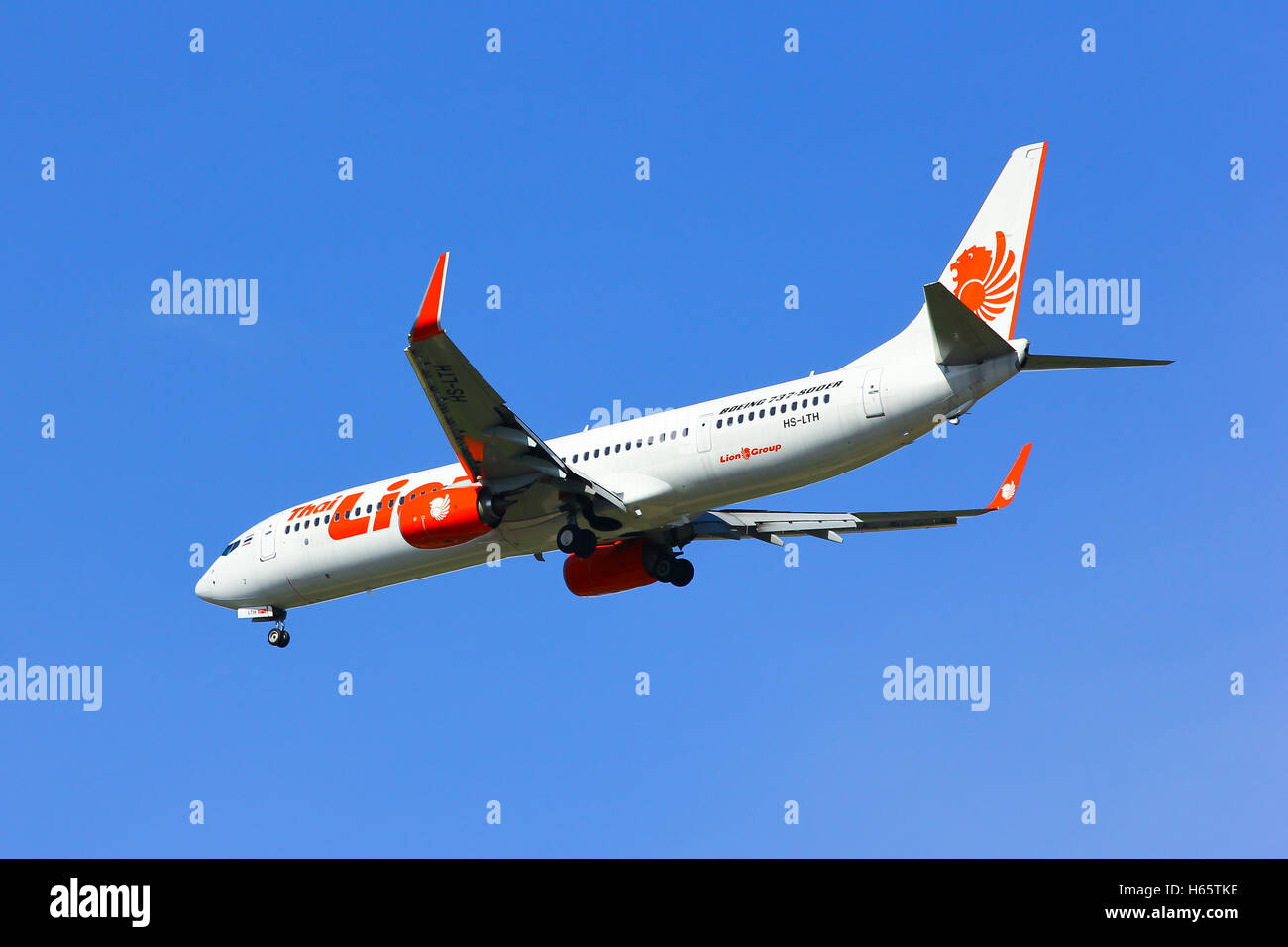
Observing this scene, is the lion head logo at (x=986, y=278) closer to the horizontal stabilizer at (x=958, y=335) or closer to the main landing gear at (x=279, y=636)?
the horizontal stabilizer at (x=958, y=335)

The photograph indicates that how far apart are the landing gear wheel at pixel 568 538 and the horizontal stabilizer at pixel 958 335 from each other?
8.66 metres

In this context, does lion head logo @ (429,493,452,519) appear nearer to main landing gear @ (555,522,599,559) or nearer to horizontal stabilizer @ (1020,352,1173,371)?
main landing gear @ (555,522,599,559)

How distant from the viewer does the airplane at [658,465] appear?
29297 mm

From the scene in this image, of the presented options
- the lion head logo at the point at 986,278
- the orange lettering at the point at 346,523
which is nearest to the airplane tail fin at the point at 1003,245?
the lion head logo at the point at 986,278

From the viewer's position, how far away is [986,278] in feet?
100

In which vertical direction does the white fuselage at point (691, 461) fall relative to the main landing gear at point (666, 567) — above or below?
above

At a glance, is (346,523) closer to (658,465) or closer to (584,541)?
(584,541)

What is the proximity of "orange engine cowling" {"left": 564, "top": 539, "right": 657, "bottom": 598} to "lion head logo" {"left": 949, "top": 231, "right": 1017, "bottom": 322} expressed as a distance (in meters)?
10.1

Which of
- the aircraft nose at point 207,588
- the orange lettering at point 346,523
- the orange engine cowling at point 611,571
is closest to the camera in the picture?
the orange lettering at point 346,523

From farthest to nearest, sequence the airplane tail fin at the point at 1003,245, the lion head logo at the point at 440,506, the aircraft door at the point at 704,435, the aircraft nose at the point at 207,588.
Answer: the aircraft nose at the point at 207,588 < the lion head logo at the point at 440,506 < the aircraft door at the point at 704,435 < the airplane tail fin at the point at 1003,245

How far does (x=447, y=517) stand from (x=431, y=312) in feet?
18.2

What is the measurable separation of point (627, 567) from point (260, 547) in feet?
29.9

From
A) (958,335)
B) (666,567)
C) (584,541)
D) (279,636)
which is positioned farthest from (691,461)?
(279,636)

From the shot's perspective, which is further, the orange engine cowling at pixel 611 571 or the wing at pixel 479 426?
the orange engine cowling at pixel 611 571
